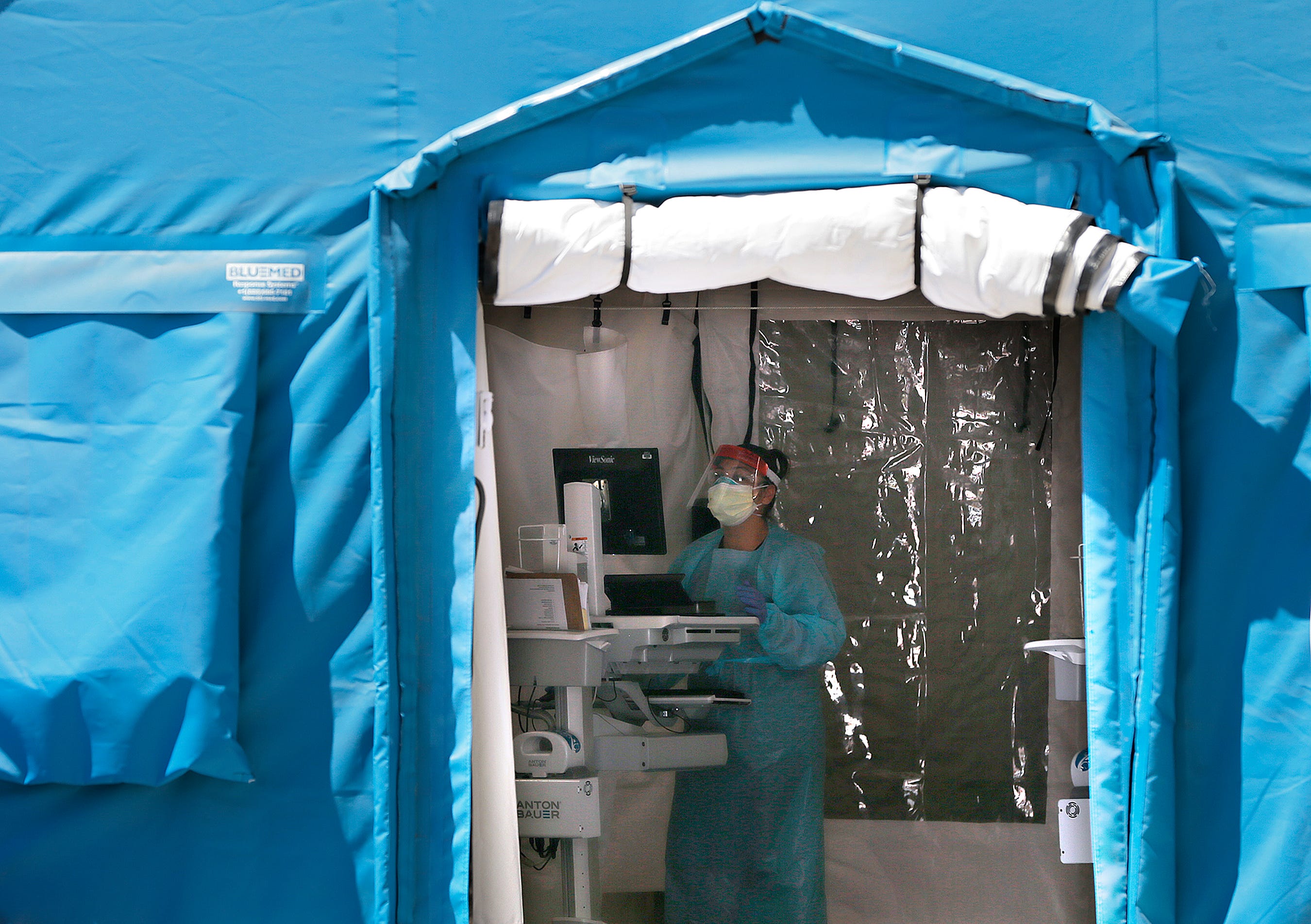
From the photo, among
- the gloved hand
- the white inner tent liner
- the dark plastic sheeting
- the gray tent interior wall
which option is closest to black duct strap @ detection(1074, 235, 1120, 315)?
the white inner tent liner

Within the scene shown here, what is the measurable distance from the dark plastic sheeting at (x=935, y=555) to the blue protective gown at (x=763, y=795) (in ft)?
0.61

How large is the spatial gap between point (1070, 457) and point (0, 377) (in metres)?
2.76

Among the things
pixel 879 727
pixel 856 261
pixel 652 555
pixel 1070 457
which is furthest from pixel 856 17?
pixel 879 727

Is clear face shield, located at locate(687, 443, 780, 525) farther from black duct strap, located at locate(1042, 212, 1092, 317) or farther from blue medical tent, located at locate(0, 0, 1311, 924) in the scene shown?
black duct strap, located at locate(1042, 212, 1092, 317)

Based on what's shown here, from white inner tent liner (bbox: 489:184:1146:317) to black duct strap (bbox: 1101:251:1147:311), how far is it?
3cm

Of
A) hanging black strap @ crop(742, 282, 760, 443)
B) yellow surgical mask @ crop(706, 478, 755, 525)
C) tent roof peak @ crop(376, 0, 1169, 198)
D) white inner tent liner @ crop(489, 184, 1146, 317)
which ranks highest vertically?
tent roof peak @ crop(376, 0, 1169, 198)

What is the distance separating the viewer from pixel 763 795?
3.11 meters

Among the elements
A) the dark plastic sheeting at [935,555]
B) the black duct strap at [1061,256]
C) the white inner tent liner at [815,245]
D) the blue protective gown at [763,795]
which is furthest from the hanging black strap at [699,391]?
the black duct strap at [1061,256]

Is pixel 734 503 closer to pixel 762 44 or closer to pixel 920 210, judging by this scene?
pixel 920 210

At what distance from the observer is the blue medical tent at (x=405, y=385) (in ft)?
7.68

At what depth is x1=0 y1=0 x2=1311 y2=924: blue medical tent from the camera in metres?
2.34

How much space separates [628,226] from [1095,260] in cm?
98

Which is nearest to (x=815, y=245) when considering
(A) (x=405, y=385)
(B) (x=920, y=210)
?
(B) (x=920, y=210)

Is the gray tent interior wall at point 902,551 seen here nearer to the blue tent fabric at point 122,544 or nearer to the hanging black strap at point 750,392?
the hanging black strap at point 750,392
